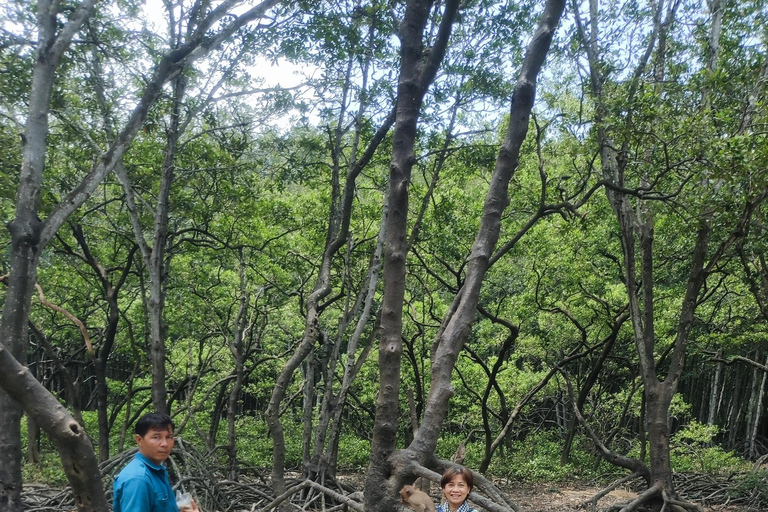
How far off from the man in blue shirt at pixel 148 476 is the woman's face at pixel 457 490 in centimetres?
126

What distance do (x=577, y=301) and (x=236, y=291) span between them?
7.16m

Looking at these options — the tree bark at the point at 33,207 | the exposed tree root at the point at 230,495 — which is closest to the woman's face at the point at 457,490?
the exposed tree root at the point at 230,495

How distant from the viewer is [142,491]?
2438mm

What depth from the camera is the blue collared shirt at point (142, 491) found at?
7.95 ft

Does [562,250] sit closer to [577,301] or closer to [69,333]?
[577,301]

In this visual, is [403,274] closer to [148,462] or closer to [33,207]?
[148,462]

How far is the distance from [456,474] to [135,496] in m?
1.52

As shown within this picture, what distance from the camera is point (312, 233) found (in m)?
10.6

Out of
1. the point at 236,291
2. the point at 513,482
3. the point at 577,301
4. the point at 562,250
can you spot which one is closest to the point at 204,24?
the point at 236,291

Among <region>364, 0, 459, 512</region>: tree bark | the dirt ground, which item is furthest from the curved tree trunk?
the dirt ground

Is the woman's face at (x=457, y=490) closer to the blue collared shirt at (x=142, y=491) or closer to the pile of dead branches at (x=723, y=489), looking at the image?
the blue collared shirt at (x=142, y=491)

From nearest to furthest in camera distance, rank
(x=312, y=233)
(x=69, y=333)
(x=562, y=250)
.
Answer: (x=312, y=233), (x=562, y=250), (x=69, y=333)

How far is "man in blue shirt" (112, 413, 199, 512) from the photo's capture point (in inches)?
95.8

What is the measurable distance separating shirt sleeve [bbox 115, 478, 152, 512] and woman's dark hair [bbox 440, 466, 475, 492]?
136 cm
